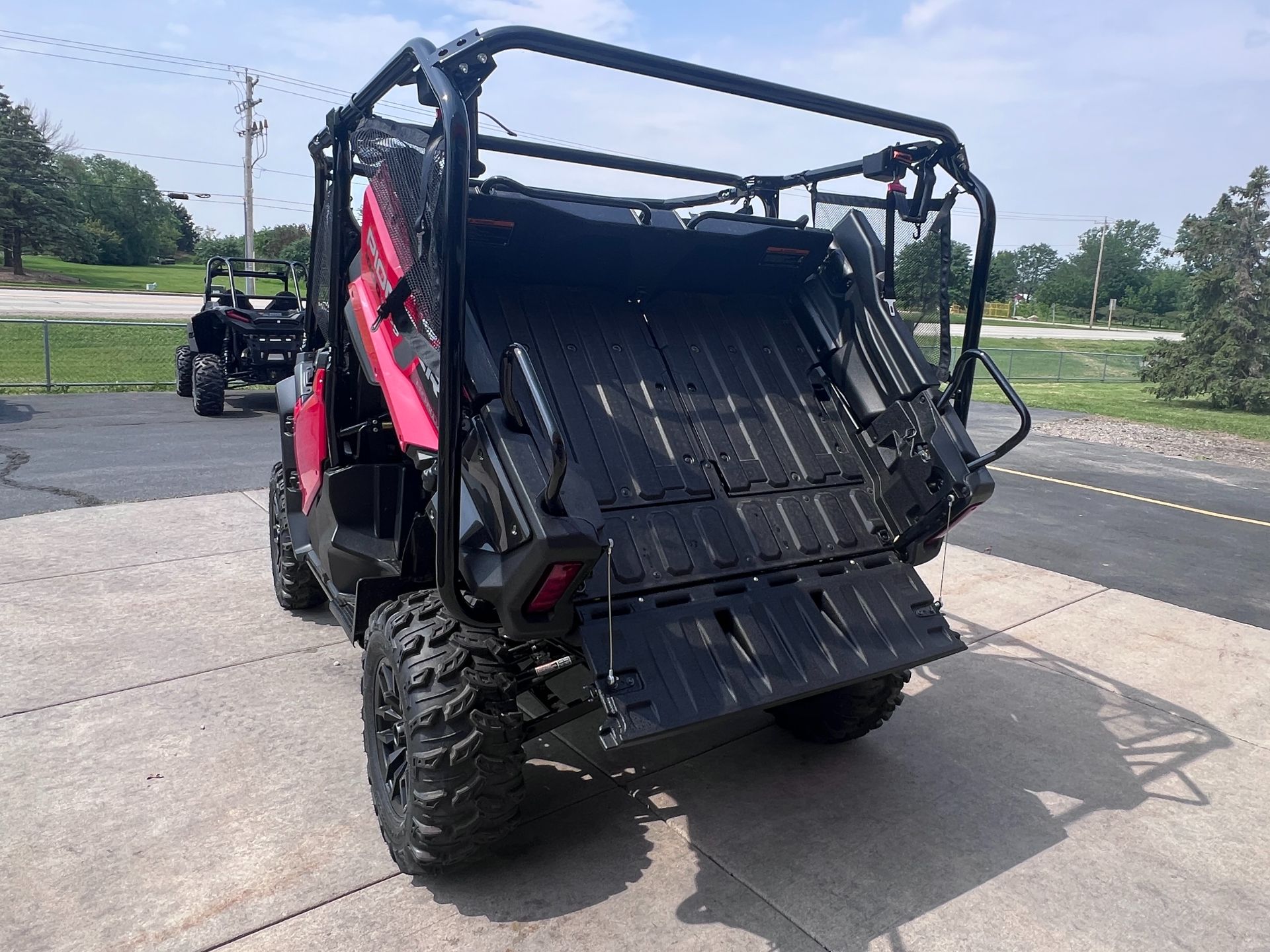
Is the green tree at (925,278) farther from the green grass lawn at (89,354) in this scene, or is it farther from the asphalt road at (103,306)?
the asphalt road at (103,306)

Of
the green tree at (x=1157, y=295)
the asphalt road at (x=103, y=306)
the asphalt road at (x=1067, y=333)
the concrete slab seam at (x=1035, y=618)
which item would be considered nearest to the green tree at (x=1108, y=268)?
the green tree at (x=1157, y=295)

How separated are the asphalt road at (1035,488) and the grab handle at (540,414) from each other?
510 cm

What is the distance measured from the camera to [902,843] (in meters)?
3.12

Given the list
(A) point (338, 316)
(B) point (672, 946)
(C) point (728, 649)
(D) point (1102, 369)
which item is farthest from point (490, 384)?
(D) point (1102, 369)

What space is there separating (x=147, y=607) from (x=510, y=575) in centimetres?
347

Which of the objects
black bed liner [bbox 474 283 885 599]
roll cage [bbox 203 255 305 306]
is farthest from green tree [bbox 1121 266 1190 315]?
black bed liner [bbox 474 283 885 599]

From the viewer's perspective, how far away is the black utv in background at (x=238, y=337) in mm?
12227

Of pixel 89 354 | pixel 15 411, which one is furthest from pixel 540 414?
pixel 89 354

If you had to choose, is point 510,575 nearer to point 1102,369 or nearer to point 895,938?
point 895,938

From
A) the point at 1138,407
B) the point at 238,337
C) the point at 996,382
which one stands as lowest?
the point at 1138,407

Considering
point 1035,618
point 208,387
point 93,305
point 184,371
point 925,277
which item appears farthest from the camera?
point 93,305

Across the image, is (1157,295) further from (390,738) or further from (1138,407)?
(390,738)

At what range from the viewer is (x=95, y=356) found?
58.7ft

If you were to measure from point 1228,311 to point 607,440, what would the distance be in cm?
2116
